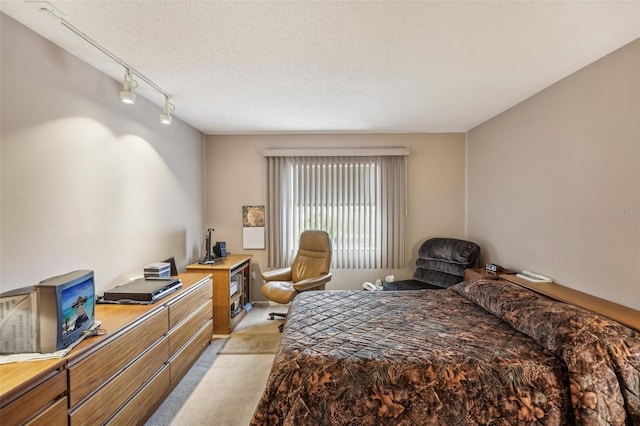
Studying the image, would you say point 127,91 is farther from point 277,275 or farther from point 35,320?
point 277,275

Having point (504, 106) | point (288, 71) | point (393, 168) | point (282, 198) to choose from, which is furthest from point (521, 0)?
point (282, 198)

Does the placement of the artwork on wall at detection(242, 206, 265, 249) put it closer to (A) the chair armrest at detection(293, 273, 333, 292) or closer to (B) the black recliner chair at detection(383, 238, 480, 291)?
(A) the chair armrest at detection(293, 273, 333, 292)

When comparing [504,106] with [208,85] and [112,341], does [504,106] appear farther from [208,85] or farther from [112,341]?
[112,341]

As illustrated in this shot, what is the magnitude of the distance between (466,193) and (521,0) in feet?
10.0

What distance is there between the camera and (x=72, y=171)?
6.61 feet

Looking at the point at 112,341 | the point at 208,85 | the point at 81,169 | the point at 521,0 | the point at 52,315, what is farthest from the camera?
the point at 208,85

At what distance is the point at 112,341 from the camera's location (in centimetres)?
166

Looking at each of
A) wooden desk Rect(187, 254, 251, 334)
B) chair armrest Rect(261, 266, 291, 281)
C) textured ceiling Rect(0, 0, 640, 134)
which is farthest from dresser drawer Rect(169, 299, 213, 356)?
textured ceiling Rect(0, 0, 640, 134)

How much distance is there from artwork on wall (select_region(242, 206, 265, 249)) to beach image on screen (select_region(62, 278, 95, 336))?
2603 mm

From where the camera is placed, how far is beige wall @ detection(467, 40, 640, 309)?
193cm

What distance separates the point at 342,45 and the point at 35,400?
2531mm

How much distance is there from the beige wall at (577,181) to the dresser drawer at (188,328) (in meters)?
3.43

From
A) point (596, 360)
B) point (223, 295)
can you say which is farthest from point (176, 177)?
point (596, 360)

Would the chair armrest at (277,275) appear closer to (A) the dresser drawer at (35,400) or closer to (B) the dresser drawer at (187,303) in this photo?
(B) the dresser drawer at (187,303)
